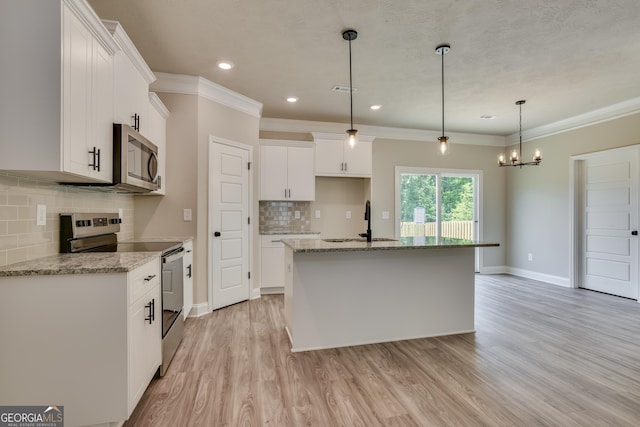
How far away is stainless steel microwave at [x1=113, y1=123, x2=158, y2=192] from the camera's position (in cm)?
211

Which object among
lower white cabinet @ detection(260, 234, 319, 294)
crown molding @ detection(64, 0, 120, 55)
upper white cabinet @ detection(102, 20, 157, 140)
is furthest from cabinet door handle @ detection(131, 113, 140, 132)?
lower white cabinet @ detection(260, 234, 319, 294)

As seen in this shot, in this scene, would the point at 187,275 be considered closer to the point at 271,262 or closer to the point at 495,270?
the point at 271,262

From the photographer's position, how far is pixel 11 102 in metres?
1.50

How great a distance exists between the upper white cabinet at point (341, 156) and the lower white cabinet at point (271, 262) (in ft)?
4.07

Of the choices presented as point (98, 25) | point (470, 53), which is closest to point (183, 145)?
point (98, 25)

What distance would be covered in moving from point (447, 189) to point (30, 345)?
584 cm

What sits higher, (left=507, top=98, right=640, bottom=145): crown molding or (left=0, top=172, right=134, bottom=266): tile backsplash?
(left=507, top=98, right=640, bottom=145): crown molding

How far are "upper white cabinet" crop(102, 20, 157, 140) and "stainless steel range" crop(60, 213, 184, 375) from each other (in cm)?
78

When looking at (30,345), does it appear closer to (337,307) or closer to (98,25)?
(98,25)

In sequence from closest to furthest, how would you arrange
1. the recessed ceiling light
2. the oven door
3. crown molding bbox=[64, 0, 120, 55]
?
1. crown molding bbox=[64, 0, 120, 55]
2. the oven door
3. the recessed ceiling light

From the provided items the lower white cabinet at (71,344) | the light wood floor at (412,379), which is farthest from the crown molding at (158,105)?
the light wood floor at (412,379)

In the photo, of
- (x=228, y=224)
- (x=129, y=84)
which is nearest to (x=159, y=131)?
(x=129, y=84)

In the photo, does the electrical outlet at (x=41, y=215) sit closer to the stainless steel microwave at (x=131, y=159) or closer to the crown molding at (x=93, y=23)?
the stainless steel microwave at (x=131, y=159)

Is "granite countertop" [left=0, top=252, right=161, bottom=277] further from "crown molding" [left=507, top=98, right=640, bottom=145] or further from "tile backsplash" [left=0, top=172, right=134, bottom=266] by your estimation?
"crown molding" [left=507, top=98, right=640, bottom=145]
